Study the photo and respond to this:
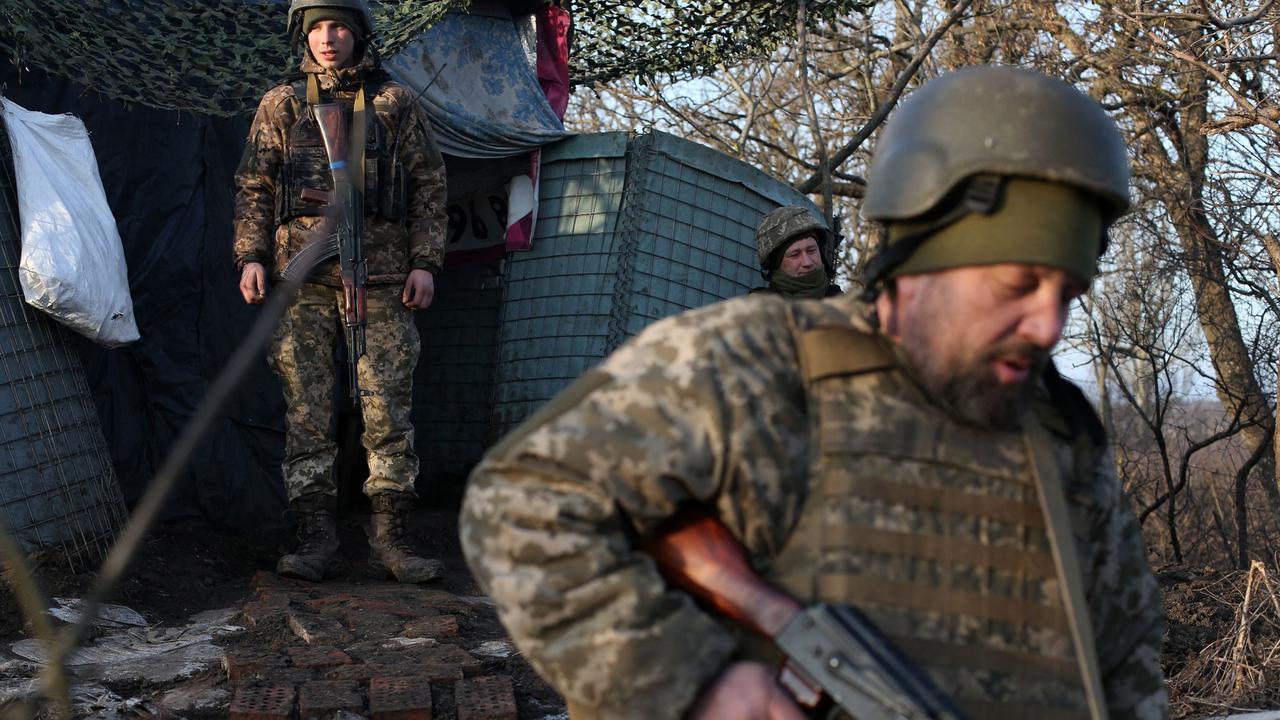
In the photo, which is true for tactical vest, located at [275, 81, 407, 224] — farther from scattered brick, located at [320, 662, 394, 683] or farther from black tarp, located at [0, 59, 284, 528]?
scattered brick, located at [320, 662, 394, 683]

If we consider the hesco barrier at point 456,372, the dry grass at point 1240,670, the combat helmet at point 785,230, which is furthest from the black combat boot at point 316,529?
the dry grass at point 1240,670

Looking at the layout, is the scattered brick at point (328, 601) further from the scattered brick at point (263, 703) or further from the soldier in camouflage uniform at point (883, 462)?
the soldier in camouflage uniform at point (883, 462)

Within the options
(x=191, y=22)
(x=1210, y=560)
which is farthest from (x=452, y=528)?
(x=1210, y=560)

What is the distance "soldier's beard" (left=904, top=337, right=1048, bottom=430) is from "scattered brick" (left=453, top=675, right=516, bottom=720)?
2156mm

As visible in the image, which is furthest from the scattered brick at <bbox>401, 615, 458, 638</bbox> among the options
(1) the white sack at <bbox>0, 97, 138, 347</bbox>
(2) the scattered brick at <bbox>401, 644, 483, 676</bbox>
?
(1) the white sack at <bbox>0, 97, 138, 347</bbox>

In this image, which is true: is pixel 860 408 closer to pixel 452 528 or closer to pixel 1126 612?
pixel 1126 612

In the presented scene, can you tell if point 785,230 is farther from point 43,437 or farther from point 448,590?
point 43,437

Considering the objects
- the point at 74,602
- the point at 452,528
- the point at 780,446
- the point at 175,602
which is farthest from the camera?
the point at 452,528

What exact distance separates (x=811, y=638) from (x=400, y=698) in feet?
7.50

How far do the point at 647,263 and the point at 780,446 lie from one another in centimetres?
520

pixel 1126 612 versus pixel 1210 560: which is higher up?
pixel 1126 612

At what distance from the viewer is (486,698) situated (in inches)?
149

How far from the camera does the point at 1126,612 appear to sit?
79.0 inches

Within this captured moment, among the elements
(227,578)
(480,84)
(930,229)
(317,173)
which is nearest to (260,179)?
(317,173)
